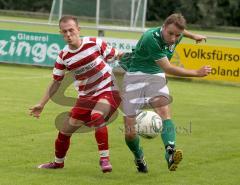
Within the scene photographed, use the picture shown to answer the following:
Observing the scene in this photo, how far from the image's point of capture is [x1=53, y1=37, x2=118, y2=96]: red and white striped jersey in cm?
883

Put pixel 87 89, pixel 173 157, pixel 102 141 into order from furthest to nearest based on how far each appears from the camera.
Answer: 1. pixel 87 89
2. pixel 102 141
3. pixel 173 157

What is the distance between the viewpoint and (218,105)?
1620 centimetres

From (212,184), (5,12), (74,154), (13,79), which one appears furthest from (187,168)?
(5,12)

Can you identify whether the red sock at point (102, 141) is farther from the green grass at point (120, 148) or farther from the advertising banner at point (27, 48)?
the advertising banner at point (27, 48)

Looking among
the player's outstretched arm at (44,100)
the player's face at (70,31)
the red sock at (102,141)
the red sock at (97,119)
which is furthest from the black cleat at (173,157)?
the player's face at (70,31)

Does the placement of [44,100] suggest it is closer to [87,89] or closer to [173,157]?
[87,89]

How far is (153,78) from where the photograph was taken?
9.12 metres

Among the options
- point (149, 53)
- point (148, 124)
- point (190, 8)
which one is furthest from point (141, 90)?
point (190, 8)

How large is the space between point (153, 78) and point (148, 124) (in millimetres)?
→ 567

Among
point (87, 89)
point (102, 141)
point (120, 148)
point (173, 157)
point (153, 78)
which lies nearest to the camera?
point (173, 157)

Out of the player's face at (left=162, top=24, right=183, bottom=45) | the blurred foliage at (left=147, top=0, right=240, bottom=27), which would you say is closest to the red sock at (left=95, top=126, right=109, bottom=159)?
the player's face at (left=162, top=24, right=183, bottom=45)

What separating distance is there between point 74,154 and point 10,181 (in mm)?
1969

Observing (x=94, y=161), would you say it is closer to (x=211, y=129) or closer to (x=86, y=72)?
(x=86, y=72)

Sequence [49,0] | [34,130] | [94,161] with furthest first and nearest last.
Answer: [49,0], [34,130], [94,161]
